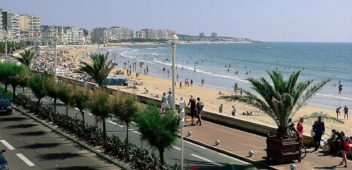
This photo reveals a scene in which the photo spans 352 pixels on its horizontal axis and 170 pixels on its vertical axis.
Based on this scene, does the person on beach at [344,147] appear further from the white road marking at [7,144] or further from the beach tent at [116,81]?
the beach tent at [116,81]

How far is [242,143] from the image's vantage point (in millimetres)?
19609

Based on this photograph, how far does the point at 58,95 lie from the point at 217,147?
820cm

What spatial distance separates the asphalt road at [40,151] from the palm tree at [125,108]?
1.55 m

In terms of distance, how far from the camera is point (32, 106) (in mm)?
27406

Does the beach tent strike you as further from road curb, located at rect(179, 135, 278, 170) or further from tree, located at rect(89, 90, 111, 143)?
tree, located at rect(89, 90, 111, 143)

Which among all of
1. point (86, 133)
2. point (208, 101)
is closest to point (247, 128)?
point (86, 133)

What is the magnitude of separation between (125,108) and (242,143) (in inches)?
210

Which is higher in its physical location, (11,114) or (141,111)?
(141,111)

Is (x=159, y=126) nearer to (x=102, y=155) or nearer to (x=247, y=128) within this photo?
(x=102, y=155)

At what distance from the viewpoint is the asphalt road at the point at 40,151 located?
16266 millimetres

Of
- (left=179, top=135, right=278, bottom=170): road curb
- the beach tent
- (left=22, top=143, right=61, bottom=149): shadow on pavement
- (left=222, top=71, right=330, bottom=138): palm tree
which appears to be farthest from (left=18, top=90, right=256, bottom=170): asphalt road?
the beach tent

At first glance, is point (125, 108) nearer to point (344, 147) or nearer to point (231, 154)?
point (231, 154)

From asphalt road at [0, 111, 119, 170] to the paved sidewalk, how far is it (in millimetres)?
4692

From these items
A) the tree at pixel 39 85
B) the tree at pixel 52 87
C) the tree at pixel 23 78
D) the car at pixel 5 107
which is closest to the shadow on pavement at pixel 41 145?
the tree at pixel 52 87
